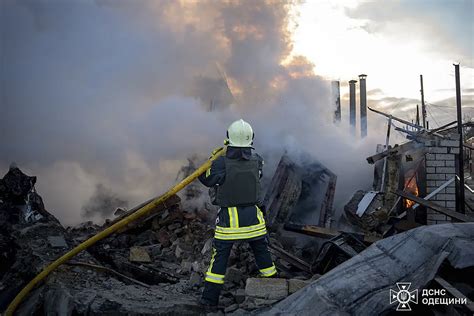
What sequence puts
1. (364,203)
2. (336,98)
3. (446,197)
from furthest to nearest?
(336,98) → (364,203) → (446,197)

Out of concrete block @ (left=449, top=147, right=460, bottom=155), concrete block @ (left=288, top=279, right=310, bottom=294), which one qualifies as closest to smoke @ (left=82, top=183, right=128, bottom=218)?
concrete block @ (left=288, top=279, right=310, bottom=294)

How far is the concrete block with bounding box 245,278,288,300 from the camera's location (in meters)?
3.49

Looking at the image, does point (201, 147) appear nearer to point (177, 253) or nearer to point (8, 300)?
point (177, 253)

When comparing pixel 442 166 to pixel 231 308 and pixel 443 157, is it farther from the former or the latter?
pixel 231 308

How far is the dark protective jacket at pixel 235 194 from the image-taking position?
144 inches

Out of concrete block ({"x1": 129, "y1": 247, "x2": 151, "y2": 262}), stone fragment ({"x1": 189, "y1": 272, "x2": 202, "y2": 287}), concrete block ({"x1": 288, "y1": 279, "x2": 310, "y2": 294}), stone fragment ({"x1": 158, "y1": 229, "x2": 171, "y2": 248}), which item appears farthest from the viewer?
stone fragment ({"x1": 158, "y1": 229, "x2": 171, "y2": 248})

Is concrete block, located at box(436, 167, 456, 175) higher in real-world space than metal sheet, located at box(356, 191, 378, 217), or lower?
higher

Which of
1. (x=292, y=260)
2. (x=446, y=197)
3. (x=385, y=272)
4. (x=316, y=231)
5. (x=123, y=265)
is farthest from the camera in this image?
(x=446, y=197)

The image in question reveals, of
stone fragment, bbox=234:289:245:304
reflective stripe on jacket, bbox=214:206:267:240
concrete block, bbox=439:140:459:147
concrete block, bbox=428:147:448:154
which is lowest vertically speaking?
stone fragment, bbox=234:289:245:304

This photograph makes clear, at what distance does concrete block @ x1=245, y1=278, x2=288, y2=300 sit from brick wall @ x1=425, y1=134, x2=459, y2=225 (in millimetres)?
4041

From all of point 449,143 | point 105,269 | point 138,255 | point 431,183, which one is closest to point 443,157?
point 449,143

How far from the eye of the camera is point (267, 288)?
3.51 m

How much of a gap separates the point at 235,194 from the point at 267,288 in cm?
92

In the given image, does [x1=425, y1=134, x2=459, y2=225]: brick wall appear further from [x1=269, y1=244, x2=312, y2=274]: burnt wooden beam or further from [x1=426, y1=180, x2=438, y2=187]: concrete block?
[x1=269, y1=244, x2=312, y2=274]: burnt wooden beam
